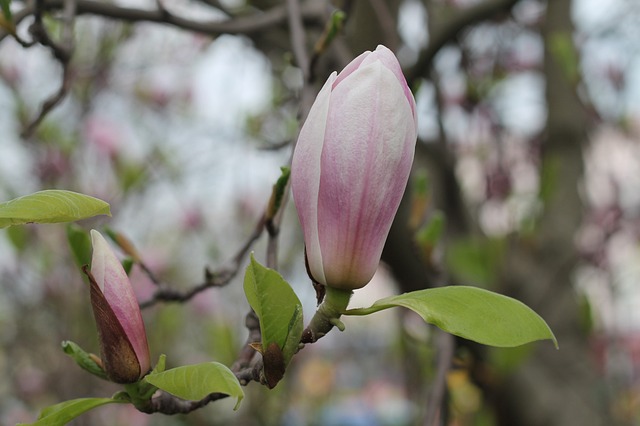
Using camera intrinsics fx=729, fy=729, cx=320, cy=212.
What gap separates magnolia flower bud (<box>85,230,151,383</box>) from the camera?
16.4 inches

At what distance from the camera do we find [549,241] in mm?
1600

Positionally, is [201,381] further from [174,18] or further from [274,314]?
[174,18]

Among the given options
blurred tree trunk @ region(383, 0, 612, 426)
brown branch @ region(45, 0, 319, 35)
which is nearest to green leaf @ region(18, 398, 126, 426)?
brown branch @ region(45, 0, 319, 35)

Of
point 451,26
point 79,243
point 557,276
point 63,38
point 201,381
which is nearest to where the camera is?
point 201,381

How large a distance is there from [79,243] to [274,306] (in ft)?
0.68

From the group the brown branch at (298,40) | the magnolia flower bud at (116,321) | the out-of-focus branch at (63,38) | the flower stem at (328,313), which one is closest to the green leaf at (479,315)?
the flower stem at (328,313)

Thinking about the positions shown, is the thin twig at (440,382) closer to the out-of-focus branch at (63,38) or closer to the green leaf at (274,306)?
the green leaf at (274,306)

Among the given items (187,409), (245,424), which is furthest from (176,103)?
(187,409)

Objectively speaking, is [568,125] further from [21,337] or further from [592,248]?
[21,337]

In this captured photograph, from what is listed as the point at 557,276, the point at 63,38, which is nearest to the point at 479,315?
the point at 63,38

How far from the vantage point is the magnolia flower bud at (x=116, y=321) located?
42cm

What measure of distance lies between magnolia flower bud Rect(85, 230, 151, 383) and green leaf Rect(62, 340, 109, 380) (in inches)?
1.0

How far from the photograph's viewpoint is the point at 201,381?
349 mm

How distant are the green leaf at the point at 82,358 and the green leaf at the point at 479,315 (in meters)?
0.19
